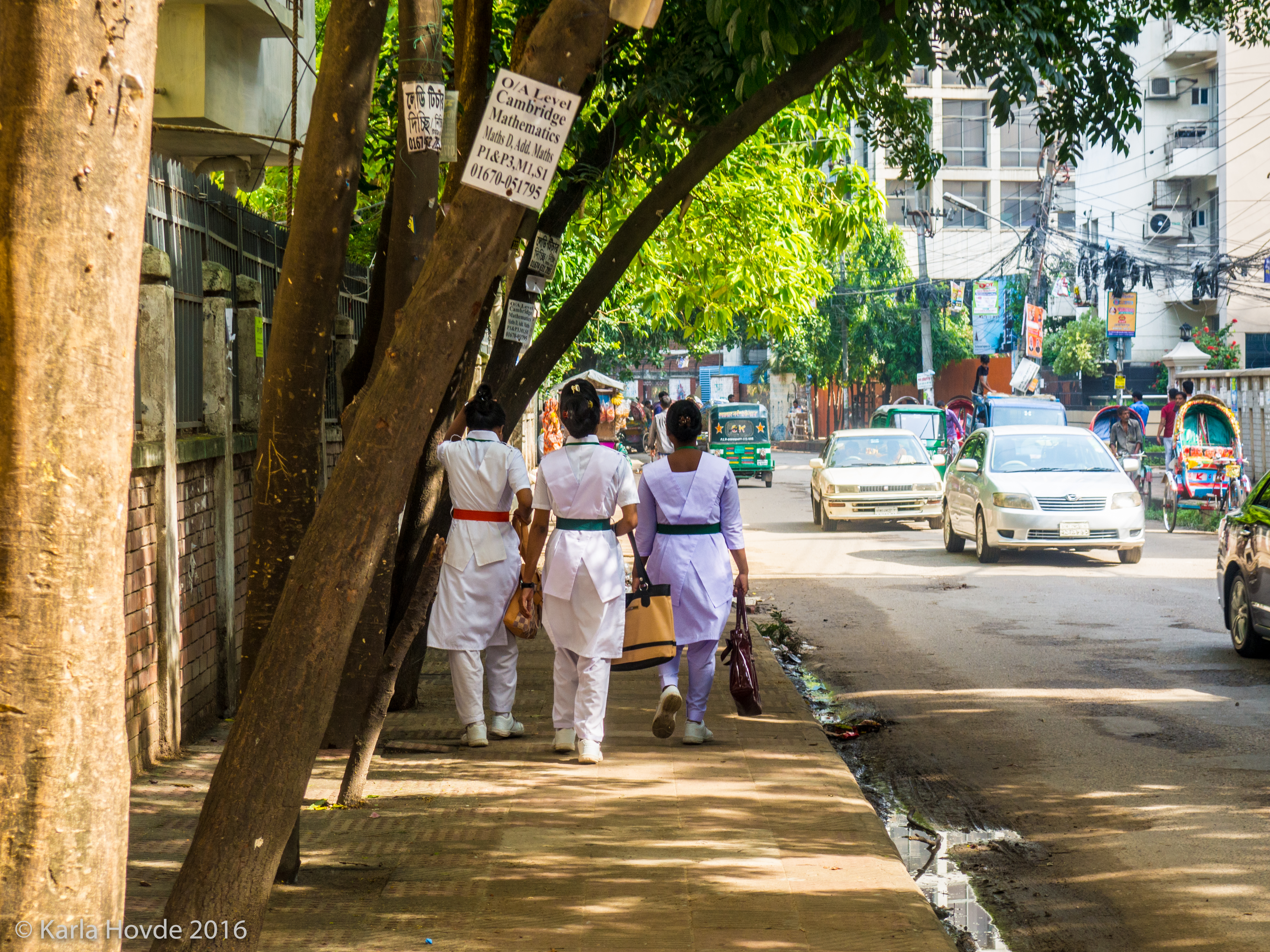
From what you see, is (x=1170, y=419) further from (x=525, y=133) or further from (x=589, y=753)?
(x=525, y=133)

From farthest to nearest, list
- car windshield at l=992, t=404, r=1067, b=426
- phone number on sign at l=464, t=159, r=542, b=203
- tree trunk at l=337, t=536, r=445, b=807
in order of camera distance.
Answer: car windshield at l=992, t=404, r=1067, b=426, tree trunk at l=337, t=536, r=445, b=807, phone number on sign at l=464, t=159, r=542, b=203

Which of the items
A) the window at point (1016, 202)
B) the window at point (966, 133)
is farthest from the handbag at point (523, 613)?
the window at point (1016, 202)

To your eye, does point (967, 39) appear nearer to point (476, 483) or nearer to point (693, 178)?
point (693, 178)

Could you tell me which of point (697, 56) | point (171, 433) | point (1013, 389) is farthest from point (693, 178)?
point (1013, 389)

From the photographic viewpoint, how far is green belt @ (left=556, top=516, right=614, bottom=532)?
23.2 feet

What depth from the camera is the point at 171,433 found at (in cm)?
689

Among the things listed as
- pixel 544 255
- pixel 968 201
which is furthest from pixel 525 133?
pixel 968 201

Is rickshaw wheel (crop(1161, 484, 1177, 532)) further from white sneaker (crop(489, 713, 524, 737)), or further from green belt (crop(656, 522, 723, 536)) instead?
white sneaker (crop(489, 713, 524, 737))

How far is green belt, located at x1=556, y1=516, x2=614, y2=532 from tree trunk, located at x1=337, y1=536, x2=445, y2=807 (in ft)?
3.62

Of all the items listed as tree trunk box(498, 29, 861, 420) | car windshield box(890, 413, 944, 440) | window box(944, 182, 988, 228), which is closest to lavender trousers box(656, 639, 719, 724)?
tree trunk box(498, 29, 861, 420)

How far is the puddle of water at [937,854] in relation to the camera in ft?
16.5

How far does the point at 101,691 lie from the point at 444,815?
3.39m

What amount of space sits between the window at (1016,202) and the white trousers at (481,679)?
65.1 meters

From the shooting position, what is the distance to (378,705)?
5844 mm
